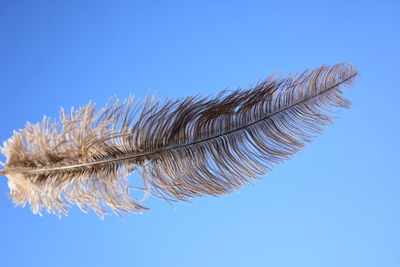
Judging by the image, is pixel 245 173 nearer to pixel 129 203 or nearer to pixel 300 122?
pixel 300 122

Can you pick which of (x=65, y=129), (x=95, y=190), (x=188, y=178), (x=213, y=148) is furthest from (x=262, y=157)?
(x=65, y=129)

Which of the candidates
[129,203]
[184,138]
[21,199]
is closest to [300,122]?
[184,138]

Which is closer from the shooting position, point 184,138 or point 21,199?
point 184,138

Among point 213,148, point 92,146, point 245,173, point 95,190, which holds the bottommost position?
point 245,173

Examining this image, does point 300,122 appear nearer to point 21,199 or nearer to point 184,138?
point 184,138

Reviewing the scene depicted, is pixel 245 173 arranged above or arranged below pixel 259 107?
below

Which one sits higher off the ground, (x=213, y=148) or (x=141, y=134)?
(x=141, y=134)
